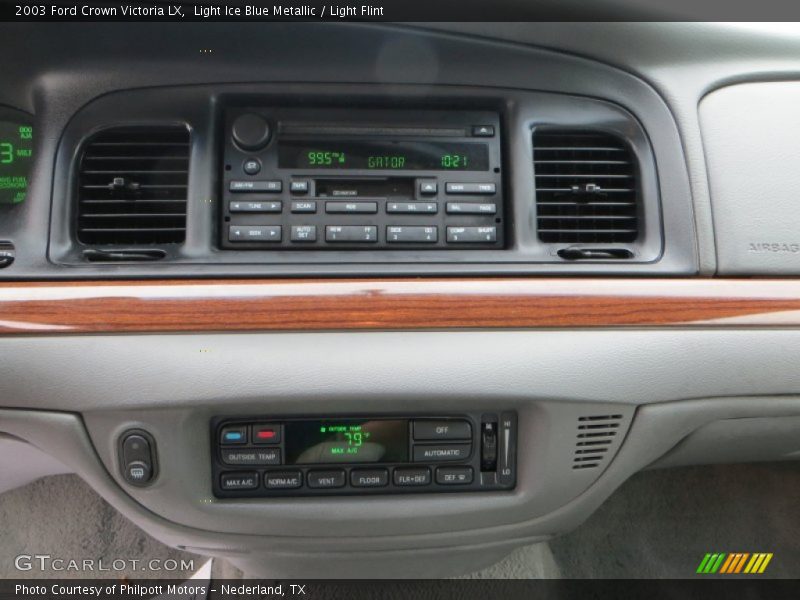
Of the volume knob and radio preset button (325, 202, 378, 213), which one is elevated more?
the volume knob

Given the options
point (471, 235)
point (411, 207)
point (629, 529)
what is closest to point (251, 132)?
point (411, 207)

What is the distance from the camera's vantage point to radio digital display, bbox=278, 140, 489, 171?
1165 mm

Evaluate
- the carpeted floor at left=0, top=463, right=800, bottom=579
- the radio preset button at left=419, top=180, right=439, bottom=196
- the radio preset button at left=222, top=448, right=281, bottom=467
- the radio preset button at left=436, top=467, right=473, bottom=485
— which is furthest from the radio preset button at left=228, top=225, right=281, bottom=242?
the carpeted floor at left=0, top=463, right=800, bottom=579

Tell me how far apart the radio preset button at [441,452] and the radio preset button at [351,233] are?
0.37m

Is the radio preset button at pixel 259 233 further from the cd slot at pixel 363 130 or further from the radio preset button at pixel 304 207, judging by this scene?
the cd slot at pixel 363 130

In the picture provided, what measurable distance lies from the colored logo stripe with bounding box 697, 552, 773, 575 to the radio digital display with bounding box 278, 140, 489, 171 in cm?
136

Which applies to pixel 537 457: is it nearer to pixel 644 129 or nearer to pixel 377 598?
pixel 644 129

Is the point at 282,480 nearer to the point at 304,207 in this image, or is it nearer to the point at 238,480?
the point at 238,480

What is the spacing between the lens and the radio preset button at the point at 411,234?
1.13 m

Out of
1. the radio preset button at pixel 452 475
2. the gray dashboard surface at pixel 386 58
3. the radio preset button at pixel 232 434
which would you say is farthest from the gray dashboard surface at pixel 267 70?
the radio preset button at pixel 452 475

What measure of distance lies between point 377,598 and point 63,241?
1.15 meters

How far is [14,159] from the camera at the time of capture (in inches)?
47.9

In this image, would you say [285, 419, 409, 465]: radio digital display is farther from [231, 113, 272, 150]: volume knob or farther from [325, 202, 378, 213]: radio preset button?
[231, 113, 272, 150]: volume knob

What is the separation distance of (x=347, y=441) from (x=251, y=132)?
562mm
